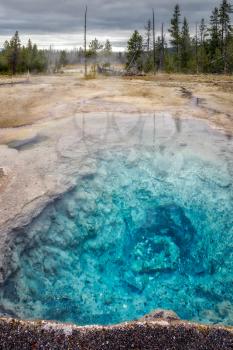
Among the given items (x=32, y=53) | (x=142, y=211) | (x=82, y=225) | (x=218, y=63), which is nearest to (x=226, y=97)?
(x=142, y=211)

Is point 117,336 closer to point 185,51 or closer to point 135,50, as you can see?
point 135,50

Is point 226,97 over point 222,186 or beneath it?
over

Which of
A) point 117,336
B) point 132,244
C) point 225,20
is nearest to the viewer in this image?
point 117,336

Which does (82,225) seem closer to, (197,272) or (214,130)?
(197,272)

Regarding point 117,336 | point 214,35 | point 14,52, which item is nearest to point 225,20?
point 214,35

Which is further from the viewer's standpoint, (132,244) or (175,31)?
(175,31)

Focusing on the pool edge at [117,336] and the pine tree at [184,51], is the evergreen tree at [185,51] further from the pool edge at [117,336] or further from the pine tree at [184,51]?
the pool edge at [117,336]

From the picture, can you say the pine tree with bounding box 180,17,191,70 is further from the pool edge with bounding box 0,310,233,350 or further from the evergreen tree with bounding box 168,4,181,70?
the pool edge with bounding box 0,310,233,350
